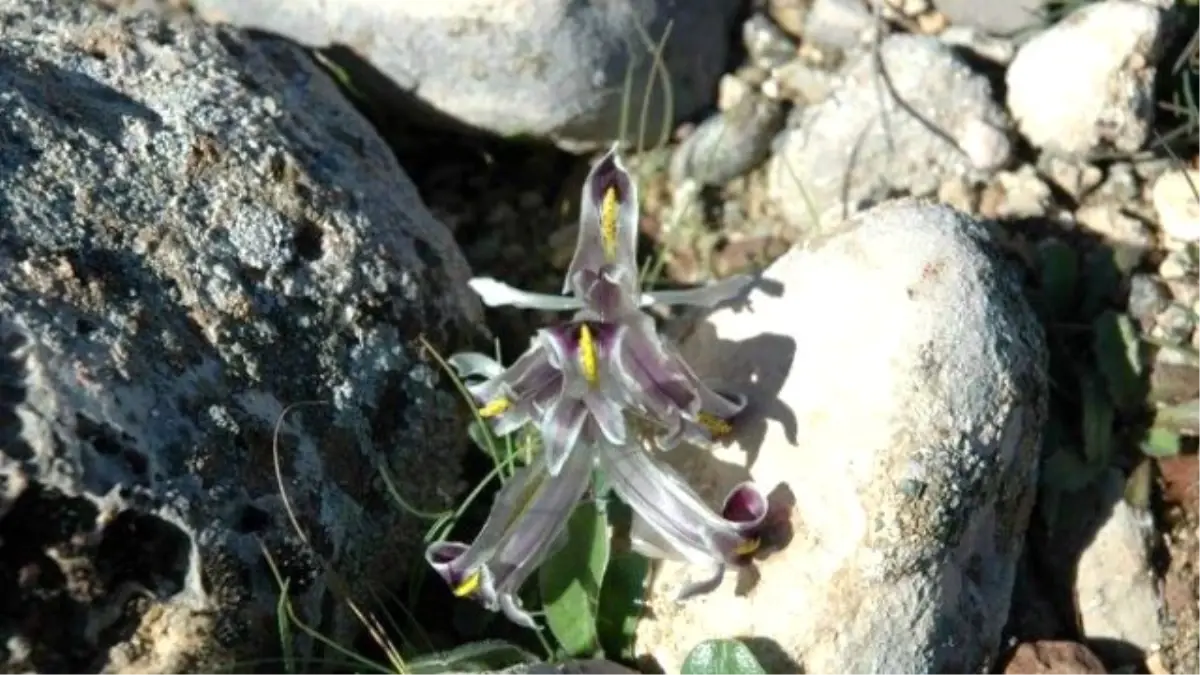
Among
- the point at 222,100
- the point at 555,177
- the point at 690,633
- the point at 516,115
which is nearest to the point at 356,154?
the point at 222,100

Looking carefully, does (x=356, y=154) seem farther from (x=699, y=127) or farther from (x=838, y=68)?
(x=838, y=68)

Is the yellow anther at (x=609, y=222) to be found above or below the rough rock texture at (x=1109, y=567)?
above

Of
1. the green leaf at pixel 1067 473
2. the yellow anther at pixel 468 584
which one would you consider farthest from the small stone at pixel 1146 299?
the yellow anther at pixel 468 584

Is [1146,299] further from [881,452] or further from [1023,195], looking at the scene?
[881,452]

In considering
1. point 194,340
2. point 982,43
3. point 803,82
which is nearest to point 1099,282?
point 982,43

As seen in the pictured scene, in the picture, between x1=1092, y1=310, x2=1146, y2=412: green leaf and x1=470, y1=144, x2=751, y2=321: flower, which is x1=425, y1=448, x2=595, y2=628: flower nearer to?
x1=470, y1=144, x2=751, y2=321: flower

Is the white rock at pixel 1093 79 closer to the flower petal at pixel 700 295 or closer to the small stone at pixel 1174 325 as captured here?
the small stone at pixel 1174 325

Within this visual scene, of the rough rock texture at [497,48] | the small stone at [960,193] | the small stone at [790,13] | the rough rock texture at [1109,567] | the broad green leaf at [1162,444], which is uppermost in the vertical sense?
the rough rock texture at [497,48]
